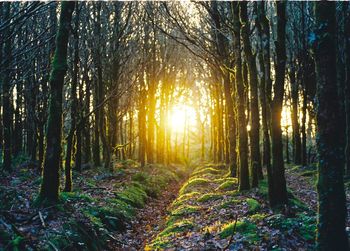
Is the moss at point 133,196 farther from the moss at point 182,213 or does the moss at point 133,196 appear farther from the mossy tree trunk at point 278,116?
the mossy tree trunk at point 278,116

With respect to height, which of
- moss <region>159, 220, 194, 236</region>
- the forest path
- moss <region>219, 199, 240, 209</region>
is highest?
moss <region>219, 199, 240, 209</region>

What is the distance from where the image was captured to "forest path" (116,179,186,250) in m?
9.41

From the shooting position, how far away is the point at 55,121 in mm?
9344

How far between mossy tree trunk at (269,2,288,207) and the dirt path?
151 inches

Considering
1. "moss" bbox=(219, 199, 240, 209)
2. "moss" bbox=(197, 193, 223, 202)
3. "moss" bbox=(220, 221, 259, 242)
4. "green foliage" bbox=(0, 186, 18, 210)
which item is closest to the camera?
"moss" bbox=(220, 221, 259, 242)

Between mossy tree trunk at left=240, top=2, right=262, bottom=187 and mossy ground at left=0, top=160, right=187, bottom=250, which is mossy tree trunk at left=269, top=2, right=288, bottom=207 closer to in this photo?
mossy tree trunk at left=240, top=2, right=262, bottom=187

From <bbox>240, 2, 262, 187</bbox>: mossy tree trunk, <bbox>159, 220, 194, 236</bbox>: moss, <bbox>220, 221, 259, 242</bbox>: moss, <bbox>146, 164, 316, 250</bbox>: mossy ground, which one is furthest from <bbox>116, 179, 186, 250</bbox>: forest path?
<bbox>240, 2, 262, 187</bbox>: mossy tree trunk

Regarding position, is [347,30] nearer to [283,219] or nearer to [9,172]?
[283,219]

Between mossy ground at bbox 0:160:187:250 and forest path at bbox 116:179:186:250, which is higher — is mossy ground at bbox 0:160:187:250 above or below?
above

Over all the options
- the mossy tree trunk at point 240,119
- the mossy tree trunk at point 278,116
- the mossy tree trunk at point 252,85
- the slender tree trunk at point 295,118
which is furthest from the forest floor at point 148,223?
the slender tree trunk at point 295,118

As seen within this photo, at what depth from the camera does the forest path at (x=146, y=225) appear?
30.9ft

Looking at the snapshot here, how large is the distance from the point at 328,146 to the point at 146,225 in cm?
752

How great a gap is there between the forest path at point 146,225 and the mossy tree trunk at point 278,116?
3.84 meters

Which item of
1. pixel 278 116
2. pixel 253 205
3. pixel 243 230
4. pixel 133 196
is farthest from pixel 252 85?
pixel 133 196
